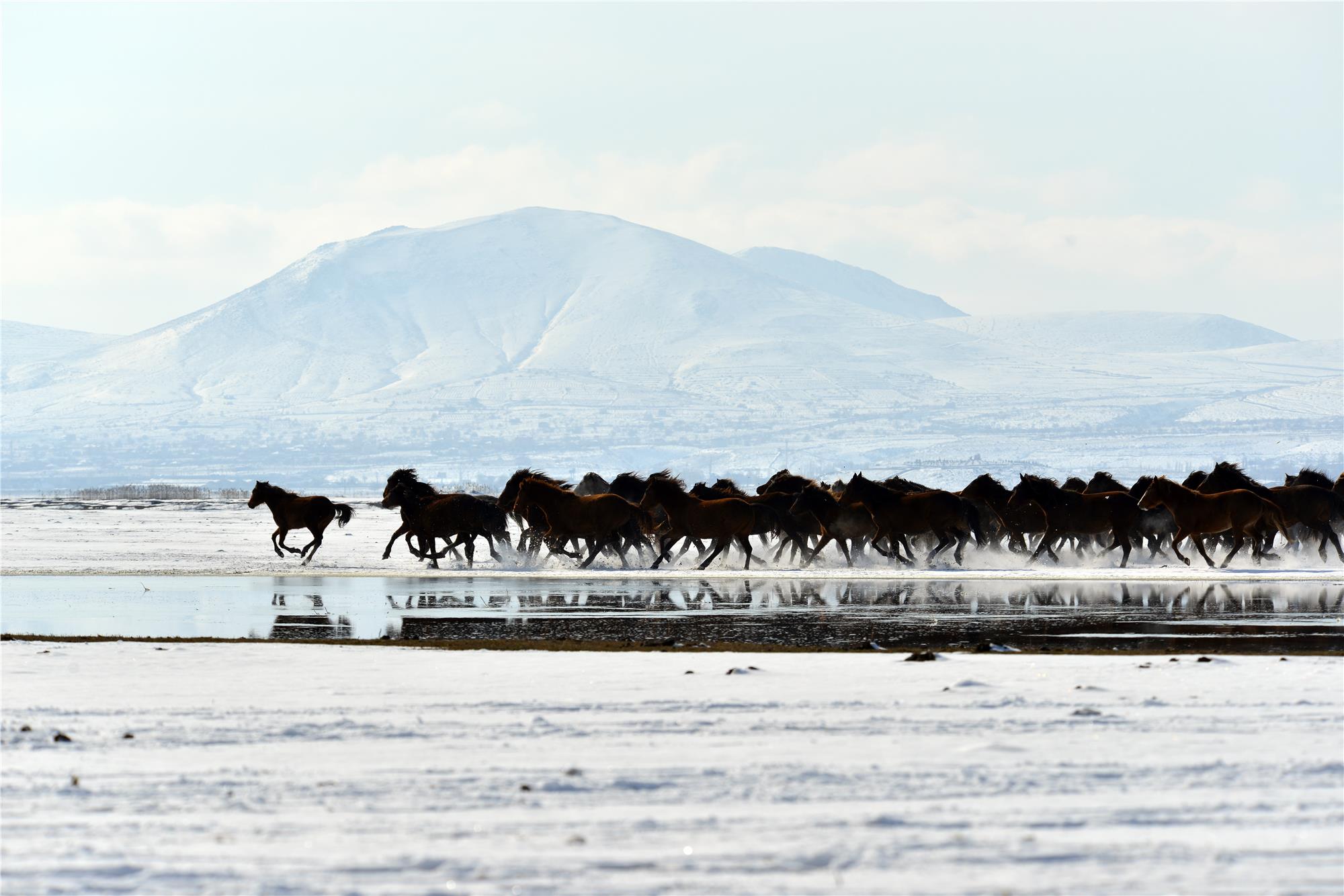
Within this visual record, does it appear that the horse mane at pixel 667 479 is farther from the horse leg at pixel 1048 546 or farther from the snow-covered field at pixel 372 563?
the horse leg at pixel 1048 546

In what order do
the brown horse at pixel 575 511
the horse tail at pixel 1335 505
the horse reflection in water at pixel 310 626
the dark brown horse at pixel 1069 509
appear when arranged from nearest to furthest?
the horse reflection in water at pixel 310 626 < the brown horse at pixel 575 511 < the horse tail at pixel 1335 505 < the dark brown horse at pixel 1069 509

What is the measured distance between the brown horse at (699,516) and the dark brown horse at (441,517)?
3.28 m

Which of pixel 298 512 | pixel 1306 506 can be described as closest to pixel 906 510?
pixel 1306 506

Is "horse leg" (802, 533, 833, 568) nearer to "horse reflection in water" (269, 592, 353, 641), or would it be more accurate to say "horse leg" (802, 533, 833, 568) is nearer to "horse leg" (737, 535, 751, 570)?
"horse leg" (737, 535, 751, 570)

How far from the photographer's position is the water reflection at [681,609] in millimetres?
14852

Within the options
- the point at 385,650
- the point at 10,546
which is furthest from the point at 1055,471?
the point at 385,650

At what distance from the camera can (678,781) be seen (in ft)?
22.7

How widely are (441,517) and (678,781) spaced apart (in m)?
21.4

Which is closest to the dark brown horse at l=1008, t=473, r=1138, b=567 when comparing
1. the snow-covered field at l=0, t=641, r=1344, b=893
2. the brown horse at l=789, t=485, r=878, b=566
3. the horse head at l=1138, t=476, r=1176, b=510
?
the horse head at l=1138, t=476, r=1176, b=510

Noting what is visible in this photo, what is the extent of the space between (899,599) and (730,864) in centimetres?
1441

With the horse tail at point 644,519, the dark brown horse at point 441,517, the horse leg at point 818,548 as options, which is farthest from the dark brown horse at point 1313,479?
the dark brown horse at point 441,517

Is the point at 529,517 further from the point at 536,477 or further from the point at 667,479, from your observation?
the point at 667,479

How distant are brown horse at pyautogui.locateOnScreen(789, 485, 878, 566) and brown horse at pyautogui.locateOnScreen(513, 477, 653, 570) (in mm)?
2941

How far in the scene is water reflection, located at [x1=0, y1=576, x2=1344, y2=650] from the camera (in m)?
14.9
